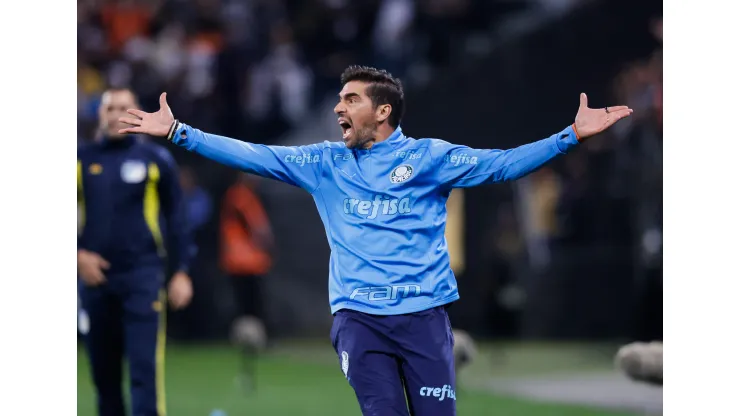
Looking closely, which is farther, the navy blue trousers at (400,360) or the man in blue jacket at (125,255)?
the man in blue jacket at (125,255)

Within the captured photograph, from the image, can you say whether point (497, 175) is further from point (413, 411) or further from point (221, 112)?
point (221, 112)

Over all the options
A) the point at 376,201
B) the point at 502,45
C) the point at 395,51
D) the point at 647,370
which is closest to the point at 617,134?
the point at 502,45

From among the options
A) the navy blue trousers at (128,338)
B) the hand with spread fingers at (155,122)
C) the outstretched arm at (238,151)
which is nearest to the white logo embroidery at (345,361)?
the outstretched arm at (238,151)

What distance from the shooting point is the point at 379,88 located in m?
6.01

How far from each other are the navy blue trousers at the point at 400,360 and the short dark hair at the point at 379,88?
1.03 meters

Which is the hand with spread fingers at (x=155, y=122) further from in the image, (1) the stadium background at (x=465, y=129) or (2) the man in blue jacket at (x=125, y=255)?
(1) the stadium background at (x=465, y=129)

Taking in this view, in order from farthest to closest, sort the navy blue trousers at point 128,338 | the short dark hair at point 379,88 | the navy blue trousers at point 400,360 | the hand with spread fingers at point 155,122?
the navy blue trousers at point 128,338
the short dark hair at point 379,88
the hand with spread fingers at point 155,122
the navy blue trousers at point 400,360

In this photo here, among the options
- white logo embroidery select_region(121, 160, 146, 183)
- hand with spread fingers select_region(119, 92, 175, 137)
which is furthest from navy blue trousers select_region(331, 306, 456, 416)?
white logo embroidery select_region(121, 160, 146, 183)

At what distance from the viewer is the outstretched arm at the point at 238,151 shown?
5.82 m

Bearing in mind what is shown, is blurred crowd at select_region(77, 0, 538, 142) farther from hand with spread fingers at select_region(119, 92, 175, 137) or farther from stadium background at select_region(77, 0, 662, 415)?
hand with spread fingers at select_region(119, 92, 175, 137)

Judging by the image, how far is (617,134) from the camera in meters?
15.8

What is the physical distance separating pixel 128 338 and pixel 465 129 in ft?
33.0

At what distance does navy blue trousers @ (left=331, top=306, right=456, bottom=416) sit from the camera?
5.63 metres

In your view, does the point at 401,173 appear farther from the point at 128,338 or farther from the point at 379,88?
the point at 128,338
